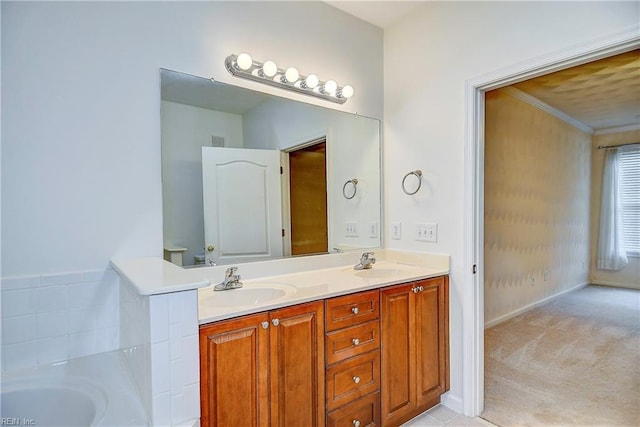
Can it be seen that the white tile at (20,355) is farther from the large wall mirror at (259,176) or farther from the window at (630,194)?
the window at (630,194)

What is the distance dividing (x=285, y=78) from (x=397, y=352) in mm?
1691

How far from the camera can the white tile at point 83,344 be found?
1354 millimetres

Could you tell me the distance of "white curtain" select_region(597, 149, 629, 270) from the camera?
5.08 m

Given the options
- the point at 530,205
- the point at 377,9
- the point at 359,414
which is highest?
the point at 377,9

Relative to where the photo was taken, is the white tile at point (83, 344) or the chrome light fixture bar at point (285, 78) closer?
the white tile at point (83, 344)

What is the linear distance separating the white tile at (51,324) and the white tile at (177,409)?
68cm

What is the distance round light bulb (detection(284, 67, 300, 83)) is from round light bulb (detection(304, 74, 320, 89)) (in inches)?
3.3

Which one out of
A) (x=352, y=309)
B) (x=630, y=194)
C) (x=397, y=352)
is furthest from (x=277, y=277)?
(x=630, y=194)

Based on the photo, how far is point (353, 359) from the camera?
161 centimetres

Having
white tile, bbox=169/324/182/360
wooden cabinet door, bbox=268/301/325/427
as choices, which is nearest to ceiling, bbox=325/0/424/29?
wooden cabinet door, bbox=268/301/325/427

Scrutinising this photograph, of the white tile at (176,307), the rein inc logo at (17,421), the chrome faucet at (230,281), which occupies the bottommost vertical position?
the rein inc logo at (17,421)

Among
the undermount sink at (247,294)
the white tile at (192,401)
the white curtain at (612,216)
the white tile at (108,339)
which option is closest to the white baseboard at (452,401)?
the undermount sink at (247,294)

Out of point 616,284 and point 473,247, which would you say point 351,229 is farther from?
point 616,284

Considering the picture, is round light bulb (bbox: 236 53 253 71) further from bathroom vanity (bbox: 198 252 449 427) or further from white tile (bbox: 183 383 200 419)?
white tile (bbox: 183 383 200 419)
